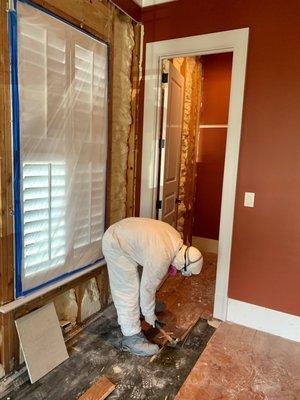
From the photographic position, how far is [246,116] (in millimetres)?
2379

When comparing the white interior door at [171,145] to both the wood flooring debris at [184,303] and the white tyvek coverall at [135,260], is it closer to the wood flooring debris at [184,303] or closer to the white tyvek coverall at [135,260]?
the wood flooring debris at [184,303]

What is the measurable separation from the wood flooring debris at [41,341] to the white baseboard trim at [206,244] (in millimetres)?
2762

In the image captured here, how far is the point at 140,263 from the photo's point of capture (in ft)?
7.19

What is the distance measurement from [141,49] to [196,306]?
246 centimetres

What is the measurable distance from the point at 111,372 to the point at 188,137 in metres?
2.85

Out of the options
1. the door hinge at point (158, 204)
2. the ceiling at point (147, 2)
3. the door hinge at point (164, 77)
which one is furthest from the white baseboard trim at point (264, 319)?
the ceiling at point (147, 2)

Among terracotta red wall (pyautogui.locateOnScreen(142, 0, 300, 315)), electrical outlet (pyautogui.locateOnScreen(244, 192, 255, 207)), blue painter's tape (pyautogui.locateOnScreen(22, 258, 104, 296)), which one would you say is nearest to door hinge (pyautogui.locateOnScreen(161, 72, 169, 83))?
terracotta red wall (pyautogui.locateOnScreen(142, 0, 300, 315))

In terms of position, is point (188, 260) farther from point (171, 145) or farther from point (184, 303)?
point (171, 145)

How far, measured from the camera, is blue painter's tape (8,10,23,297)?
1640 millimetres

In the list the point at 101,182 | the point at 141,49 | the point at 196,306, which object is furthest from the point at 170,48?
the point at 196,306

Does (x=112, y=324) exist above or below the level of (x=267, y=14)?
below

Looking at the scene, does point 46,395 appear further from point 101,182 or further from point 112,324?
point 101,182

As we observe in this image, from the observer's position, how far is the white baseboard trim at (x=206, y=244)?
4.40 metres

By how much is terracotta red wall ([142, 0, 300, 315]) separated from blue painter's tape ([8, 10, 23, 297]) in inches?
58.6
